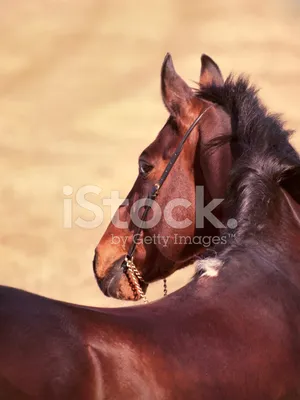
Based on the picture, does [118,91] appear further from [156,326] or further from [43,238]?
[156,326]

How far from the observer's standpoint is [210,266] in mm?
3203

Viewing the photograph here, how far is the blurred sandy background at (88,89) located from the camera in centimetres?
1151

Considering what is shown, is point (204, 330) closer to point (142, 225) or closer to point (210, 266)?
point (210, 266)

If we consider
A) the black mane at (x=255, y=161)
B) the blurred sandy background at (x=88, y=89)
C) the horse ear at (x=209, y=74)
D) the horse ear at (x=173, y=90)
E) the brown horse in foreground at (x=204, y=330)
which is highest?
the blurred sandy background at (x=88, y=89)

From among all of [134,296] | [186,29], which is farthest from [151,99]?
[134,296]

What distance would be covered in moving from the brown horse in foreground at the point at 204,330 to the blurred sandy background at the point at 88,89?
6531 mm

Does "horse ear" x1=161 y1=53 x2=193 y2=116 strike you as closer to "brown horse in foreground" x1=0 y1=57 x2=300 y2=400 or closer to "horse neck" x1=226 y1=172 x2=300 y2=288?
"brown horse in foreground" x1=0 y1=57 x2=300 y2=400

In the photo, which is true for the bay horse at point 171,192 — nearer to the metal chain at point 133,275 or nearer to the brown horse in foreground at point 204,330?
the metal chain at point 133,275

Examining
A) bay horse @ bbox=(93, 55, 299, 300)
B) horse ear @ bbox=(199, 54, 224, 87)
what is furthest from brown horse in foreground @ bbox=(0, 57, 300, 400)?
horse ear @ bbox=(199, 54, 224, 87)

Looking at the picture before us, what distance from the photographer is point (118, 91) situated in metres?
15.8

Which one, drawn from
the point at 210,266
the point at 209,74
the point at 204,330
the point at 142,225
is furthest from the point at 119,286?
the point at 204,330

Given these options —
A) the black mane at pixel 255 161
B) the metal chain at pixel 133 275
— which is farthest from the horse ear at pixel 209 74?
the metal chain at pixel 133 275

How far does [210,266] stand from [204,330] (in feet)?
1.18

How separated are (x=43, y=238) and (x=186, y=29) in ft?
24.3
